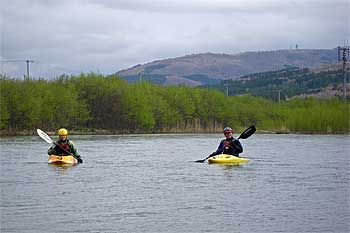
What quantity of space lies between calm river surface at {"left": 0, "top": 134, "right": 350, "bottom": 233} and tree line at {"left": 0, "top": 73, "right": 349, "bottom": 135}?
138ft

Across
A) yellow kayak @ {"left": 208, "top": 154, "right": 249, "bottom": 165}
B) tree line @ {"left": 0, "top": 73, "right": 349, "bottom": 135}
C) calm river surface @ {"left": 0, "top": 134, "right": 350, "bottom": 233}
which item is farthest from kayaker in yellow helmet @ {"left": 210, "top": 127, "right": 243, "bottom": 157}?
tree line @ {"left": 0, "top": 73, "right": 349, "bottom": 135}

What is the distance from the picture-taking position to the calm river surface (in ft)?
58.3

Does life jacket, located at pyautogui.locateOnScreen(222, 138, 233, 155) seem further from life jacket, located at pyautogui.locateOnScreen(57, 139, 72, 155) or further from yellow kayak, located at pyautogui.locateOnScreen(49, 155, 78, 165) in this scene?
life jacket, located at pyautogui.locateOnScreen(57, 139, 72, 155)

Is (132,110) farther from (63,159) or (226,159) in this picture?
(63,159)

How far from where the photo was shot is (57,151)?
33.5m

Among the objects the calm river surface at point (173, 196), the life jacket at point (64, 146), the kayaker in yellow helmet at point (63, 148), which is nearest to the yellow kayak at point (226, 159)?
the calm river surface at point (173, 196)

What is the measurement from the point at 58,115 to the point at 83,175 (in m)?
56.4

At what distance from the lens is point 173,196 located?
23031 millimetres

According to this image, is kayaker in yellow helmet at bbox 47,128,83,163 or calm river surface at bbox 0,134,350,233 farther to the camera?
kayaker in yellow helmet at bbox 47,128,83,163

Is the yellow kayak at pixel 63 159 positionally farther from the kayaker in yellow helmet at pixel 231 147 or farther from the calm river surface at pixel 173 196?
the kayaker in yellow helmet at pixel 231 147

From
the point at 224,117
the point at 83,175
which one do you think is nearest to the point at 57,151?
the point at 83,175

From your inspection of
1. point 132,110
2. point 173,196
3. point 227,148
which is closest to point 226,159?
point 227,148

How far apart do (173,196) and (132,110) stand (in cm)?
7132

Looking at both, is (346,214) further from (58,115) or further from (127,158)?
(58,115)
